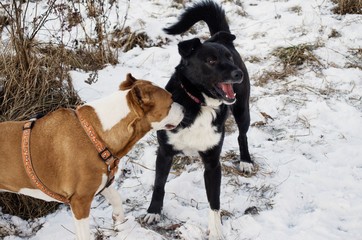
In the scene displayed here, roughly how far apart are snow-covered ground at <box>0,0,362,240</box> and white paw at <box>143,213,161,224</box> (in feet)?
0.17

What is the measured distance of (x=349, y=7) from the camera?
738 cm

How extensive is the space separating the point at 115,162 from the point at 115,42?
4.06 m

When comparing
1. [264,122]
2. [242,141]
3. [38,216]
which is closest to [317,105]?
[264,122]

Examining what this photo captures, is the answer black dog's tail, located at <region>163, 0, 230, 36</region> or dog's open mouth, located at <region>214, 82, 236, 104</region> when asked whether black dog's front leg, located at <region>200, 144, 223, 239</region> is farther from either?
black dog's tail, located at <region>163, 0, 230, 36</region>

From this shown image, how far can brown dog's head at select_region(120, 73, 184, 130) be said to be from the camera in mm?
2988

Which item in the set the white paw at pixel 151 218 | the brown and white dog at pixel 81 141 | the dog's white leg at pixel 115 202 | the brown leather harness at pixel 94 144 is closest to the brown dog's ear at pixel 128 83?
the brown and white dog at pixel 81 141

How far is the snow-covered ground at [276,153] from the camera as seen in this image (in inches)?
144

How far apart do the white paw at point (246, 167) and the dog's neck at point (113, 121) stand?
178 cm

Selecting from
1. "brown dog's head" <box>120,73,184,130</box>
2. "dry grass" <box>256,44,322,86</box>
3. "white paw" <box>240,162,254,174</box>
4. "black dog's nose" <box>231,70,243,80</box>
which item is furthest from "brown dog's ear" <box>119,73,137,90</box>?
"dry grass" <box>256,44,322,86</box>

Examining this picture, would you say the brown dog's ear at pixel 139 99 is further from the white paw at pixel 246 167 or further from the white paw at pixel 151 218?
the white paw at pixel 246 167

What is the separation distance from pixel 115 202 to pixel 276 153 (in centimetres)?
201

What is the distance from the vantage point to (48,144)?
10.1 ft

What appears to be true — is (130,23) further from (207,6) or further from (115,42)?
(207,6)

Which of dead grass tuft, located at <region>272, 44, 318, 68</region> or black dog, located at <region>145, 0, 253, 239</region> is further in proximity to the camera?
dead grass tuft, located at <region>272, 44, 318, 68</region>
